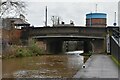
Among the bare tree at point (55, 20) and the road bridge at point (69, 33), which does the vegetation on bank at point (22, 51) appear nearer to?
the road bridge at point (69, 33)

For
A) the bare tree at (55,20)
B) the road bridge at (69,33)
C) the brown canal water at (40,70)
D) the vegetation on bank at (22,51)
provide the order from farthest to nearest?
the bare tree at (55,20)
the road bridge at (69,33)
the vegetation on bank at (22,51)
the brown canal water at (40,70)

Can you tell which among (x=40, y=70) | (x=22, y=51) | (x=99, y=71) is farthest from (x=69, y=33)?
(x=99, y=71)

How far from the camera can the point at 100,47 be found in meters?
48.3

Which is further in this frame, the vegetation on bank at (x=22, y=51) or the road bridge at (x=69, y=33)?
the road bridge at (x=69, y=33)

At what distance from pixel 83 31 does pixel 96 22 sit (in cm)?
2849

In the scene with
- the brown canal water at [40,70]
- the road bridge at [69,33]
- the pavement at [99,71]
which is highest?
the road bridge at [69,33]

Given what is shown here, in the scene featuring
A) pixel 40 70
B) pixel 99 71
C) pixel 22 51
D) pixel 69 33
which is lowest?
pixel 40 70

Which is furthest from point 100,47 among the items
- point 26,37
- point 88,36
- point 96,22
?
point 96,22

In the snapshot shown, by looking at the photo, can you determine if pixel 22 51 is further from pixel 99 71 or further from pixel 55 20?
pixel 55 20

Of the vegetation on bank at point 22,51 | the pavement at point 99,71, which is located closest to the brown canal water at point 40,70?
the pavement at point 99,71

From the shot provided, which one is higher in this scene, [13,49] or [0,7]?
[0,7]

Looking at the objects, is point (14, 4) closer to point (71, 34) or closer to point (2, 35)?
point (2, 35)

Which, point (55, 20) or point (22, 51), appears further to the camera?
point (55, 20)

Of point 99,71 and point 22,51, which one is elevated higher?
point 22,51
